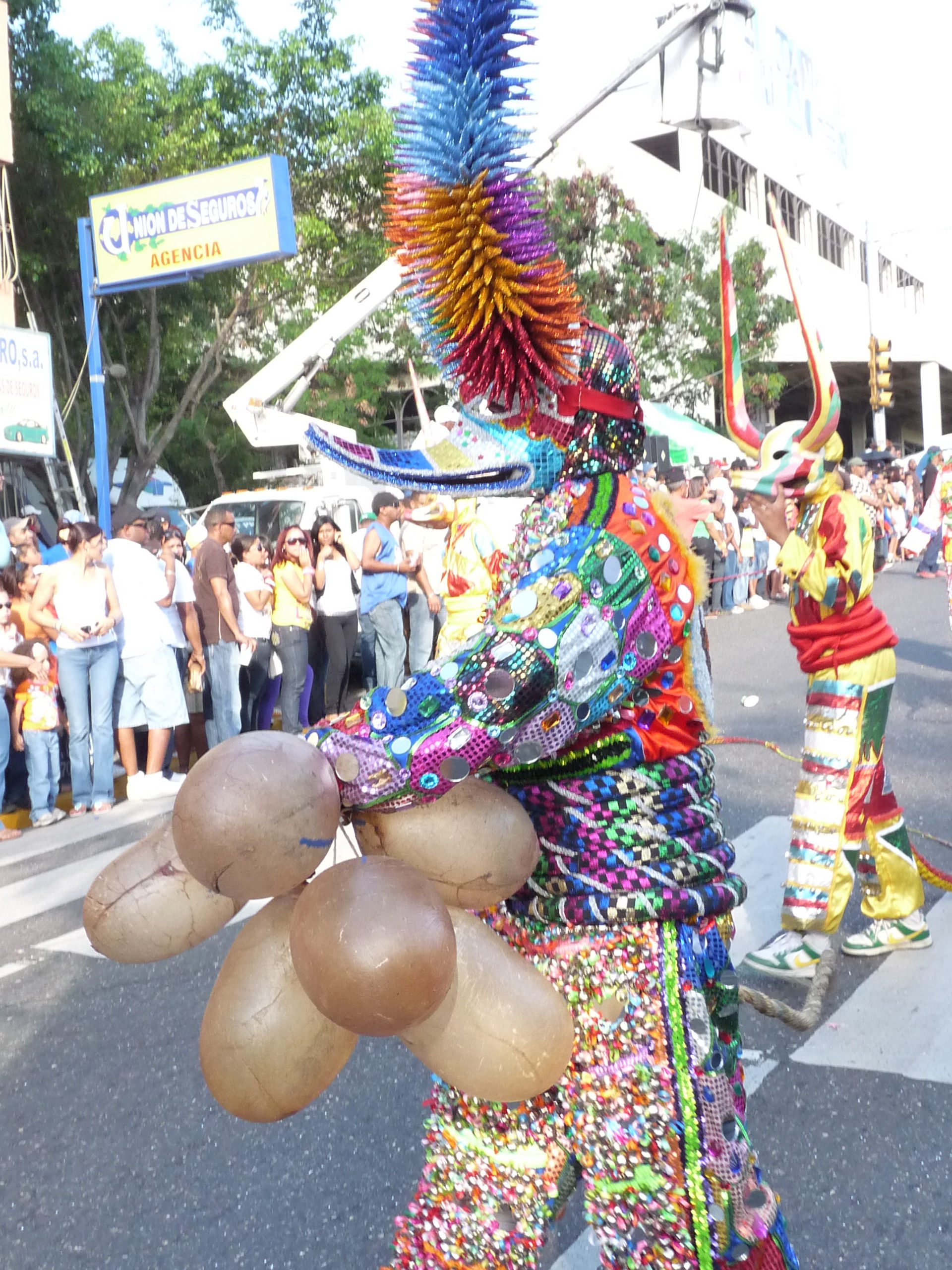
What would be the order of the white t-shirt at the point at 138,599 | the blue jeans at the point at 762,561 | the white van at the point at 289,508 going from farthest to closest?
1. the blue jeans at the point at 762,561
2. the white van at the point at 289,508
3. the white t-shirt at the point at 138,599

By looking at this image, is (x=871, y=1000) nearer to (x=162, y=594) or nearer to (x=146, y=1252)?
(x=146, y=1252)

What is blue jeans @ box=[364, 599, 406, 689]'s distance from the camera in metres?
10.6

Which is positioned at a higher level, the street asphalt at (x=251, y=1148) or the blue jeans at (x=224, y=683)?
the blue jeans at (x=224, y=683)

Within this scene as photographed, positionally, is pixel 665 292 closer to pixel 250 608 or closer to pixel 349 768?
pixel 250 608

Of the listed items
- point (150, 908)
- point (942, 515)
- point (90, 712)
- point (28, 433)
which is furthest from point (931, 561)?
point (150, 908)

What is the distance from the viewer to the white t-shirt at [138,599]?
809 centimetres

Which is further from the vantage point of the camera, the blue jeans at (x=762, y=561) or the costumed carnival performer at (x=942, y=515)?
the blue jeans at (x=762, y=561)

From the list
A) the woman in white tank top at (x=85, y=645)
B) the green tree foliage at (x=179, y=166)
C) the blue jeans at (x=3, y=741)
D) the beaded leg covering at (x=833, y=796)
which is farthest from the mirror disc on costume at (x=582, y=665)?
the green tree foliage at (x=179, y=166)

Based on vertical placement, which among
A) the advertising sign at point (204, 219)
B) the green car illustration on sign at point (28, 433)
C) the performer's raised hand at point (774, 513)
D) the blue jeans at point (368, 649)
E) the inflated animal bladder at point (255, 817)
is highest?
the advertising sign at point (204, 219)

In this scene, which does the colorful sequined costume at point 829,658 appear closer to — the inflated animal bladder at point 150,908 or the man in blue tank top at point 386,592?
the inflated animal bladder at point 150,908

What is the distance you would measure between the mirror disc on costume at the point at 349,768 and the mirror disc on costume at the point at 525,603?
303 millimetres

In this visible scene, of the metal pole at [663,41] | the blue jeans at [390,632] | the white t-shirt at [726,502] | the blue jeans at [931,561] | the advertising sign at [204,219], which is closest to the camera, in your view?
the blue jeans at [390,632]

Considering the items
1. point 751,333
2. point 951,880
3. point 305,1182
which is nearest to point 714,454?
point 751,333

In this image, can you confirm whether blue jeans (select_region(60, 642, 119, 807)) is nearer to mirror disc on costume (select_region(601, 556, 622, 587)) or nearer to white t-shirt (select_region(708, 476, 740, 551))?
mirror disc on costume (select_region(601, 556, 622, 587))
